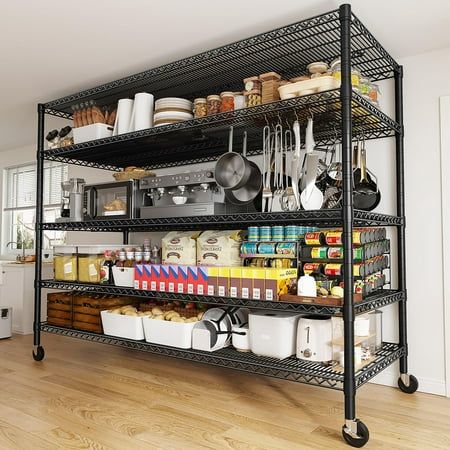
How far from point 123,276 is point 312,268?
119 centimetres

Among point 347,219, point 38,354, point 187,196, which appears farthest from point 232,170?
point 38,354

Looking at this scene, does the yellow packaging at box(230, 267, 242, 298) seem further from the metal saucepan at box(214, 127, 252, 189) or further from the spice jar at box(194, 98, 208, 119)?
the spice jar at box(194, 98, 208, 119)

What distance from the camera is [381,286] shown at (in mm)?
2434

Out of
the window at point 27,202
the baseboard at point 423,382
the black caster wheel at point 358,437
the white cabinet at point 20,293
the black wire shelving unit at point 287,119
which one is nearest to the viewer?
the black caster wheel at point 358,437

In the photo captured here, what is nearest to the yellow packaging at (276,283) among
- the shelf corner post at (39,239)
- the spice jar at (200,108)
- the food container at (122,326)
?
the food container at (122,326)

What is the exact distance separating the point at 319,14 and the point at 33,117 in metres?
2.72

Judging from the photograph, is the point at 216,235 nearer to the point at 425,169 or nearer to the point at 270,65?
the point at 270,65

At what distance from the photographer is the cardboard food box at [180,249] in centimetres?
266

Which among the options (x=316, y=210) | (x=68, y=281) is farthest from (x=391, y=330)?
(x=68, y=281)

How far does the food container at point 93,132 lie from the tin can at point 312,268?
1608 millimetres

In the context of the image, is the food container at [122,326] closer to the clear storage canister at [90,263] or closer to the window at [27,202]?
the clear storage canister at [90,263]

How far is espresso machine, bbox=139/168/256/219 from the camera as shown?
2477mm

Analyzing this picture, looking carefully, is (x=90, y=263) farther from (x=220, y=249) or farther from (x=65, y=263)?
(x=220, y=249)

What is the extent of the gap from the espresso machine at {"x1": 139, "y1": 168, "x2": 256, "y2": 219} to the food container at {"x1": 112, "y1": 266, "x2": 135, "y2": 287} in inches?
13.5
